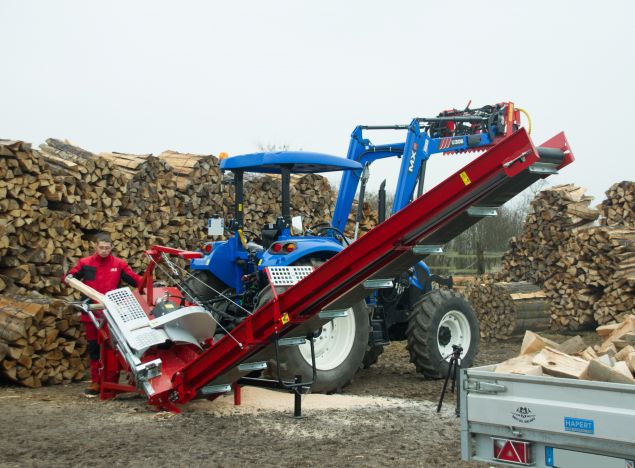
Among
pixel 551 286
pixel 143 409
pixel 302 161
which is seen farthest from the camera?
pixel 551 286

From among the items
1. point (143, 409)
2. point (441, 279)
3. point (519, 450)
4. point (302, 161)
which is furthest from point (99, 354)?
point (519, 450)

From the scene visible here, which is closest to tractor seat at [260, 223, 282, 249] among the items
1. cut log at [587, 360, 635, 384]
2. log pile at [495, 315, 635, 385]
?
log pile at [495, 315, 635, 385]

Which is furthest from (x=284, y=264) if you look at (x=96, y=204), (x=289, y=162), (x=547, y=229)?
(x=547, y=229)

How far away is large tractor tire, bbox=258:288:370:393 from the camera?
287 inches

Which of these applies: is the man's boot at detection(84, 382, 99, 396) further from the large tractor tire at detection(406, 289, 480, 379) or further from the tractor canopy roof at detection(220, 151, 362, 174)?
the large tractor tire at detection(406, 289, 480, 379)

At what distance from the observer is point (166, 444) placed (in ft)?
18.5

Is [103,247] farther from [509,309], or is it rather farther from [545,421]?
[509,309]

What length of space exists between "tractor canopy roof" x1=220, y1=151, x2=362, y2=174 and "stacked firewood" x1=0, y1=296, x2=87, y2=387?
8.06 feet

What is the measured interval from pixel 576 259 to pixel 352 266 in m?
8.90

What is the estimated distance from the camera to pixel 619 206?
13797 mm

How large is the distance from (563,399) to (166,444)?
311cm

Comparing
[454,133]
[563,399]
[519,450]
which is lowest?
[519,450]

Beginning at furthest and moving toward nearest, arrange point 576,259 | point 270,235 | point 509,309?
point 576,259 → point 509,309 → point 270,235

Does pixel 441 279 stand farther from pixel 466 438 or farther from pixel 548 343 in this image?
pixel 466 438
